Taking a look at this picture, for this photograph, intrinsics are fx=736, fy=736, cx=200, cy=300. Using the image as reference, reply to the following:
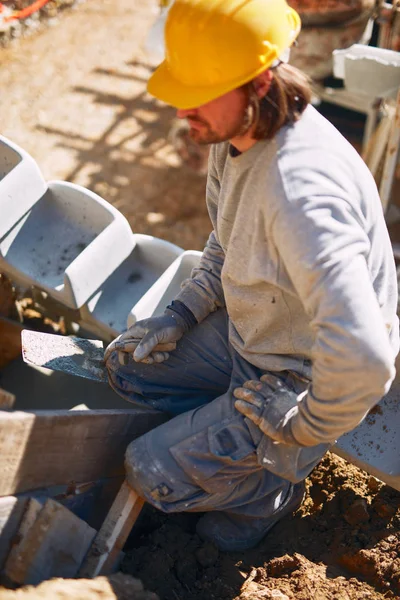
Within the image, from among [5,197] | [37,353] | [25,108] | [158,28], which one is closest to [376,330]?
[37,353]

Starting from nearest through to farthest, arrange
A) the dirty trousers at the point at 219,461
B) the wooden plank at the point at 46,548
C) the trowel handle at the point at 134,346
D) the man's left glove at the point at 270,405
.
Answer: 1. the wooden plank at the point at 46,548
2. the man's left glove at the point at 270,405
3. the dirty trousers at the point at 219,461
4. the trowel handle at the point at 134,346

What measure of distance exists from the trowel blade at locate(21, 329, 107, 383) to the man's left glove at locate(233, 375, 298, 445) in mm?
753

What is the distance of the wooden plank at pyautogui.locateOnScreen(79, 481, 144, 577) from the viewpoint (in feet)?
8.50

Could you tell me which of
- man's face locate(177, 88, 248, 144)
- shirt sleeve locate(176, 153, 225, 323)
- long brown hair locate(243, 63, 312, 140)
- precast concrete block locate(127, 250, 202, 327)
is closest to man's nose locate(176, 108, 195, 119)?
man's face locate(177, 88, 248, 144)

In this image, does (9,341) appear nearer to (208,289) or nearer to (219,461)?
(208,289)

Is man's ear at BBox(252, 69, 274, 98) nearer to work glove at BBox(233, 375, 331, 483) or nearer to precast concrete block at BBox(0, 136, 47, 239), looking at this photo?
work glove at BBox(233, 375, 331, 483)

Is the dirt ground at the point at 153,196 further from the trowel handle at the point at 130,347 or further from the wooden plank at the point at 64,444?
the trowel handle at the point at 130,347

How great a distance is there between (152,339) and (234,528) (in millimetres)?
834

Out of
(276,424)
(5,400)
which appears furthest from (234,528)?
(5,400)

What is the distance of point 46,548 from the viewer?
2.44 metres

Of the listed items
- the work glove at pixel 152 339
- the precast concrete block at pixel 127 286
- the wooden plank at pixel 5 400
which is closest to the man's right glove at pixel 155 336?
the work glove at pixel 152 339

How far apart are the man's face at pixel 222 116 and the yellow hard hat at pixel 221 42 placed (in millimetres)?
42

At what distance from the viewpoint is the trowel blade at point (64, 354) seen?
304 centimetres

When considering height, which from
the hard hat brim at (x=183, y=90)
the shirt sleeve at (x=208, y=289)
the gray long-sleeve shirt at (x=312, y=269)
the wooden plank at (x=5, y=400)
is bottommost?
the wooden plank at (x=5, y=400)
